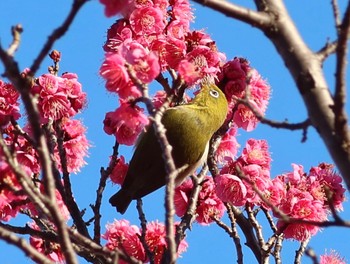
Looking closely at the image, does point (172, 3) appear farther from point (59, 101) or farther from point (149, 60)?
point (149, 60)

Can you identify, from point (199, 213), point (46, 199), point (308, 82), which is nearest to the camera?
point (46, 199)

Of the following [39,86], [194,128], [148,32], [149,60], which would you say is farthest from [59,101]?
[149,60]

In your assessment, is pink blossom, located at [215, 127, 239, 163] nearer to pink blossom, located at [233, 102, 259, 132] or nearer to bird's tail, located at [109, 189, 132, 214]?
pink blossom, located at [233, 102, 259, 132]

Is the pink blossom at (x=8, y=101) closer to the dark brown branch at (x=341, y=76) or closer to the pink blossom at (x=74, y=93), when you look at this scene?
the pink blossom at (x=74, y=93)

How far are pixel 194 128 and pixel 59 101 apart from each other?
1.20 metres

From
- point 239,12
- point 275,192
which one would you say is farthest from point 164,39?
point 239,12

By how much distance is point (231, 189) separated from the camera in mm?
4543

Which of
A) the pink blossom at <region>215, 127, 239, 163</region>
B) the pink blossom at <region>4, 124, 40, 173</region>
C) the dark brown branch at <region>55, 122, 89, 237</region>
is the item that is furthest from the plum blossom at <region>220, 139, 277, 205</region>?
the pink blossom at <region>4, 124, 40, 173</region>

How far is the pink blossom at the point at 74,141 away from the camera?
16.2 feet

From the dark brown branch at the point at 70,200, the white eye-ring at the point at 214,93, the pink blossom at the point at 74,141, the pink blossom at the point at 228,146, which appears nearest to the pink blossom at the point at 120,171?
the pink blossom at the point at 74,141

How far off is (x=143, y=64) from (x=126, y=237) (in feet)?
5.58

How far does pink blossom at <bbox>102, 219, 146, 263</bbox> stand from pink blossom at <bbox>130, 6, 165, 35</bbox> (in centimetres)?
129

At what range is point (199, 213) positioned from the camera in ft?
16.2

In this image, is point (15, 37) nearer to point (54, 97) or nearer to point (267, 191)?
point (54, 97)
